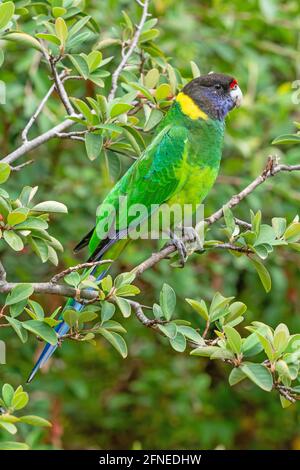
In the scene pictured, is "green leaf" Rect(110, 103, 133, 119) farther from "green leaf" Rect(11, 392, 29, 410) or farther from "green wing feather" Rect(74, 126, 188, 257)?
"green leaf" Rect(11, 392, 29, 410)

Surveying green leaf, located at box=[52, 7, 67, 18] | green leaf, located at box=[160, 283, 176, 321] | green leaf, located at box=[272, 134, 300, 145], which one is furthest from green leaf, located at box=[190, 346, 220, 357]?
green leaf, located at box=[52, 7, 67, 18]

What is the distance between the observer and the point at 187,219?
2678 mm

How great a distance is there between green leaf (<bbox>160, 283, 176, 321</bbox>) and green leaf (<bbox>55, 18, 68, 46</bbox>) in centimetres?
78

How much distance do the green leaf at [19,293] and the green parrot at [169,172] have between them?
24.2 inches

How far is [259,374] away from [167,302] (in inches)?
12.6

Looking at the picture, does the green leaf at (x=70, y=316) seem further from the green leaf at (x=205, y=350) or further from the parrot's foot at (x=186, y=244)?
the parrot's foot at (x=186, y=244)

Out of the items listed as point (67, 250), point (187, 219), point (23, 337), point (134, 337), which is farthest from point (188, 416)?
point (23, 337)

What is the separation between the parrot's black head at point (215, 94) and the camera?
283 centimetres

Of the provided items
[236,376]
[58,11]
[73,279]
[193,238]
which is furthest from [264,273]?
[58,11]

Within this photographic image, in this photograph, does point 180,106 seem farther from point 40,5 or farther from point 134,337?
point 134,337

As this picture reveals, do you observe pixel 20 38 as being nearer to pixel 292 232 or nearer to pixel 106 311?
pixel 106 311

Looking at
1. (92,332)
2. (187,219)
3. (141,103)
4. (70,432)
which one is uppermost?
(141,103)

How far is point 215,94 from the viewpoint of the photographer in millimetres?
2936

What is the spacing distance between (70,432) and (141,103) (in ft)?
7.83
